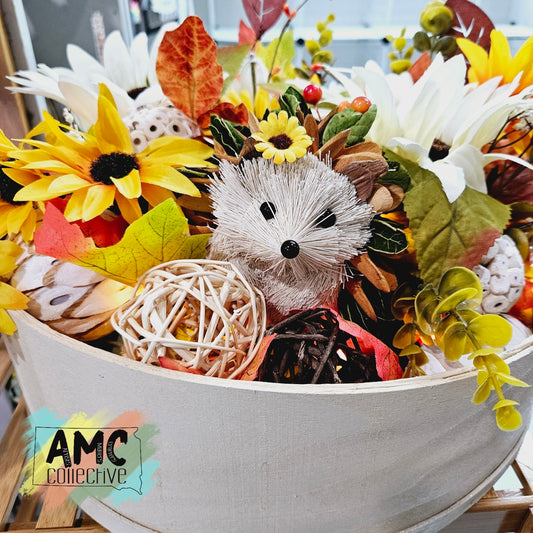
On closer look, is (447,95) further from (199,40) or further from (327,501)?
(327,501)

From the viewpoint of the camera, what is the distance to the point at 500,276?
0.41 meters

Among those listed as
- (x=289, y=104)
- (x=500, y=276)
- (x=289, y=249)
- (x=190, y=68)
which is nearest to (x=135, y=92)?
(x=190, y=68)

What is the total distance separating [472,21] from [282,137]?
15.1 inches

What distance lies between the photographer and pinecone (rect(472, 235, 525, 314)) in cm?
40

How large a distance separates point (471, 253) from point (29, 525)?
0.49 meters

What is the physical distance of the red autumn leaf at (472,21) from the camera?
56 centimetres

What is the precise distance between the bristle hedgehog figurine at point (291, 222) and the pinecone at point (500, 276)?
0.12m

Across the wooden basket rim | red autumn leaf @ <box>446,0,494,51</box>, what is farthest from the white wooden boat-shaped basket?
red autumn leaf @ <box>446,0,494,51</box>

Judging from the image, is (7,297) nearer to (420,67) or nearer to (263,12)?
(263,12)

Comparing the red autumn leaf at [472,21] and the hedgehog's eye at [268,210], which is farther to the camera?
the red autumn leaf at [472,21]

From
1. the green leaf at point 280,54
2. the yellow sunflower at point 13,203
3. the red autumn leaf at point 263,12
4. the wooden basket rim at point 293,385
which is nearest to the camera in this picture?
the wooden basket rim at point 293,385

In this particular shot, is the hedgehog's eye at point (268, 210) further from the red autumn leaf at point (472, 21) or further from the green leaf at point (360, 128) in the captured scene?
the red autumn leaf at point (472, 21)

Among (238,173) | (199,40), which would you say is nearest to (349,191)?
(238,173)

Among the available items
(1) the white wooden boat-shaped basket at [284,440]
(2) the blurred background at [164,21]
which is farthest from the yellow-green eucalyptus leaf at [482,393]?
(2) the blurred background at [164,21]
